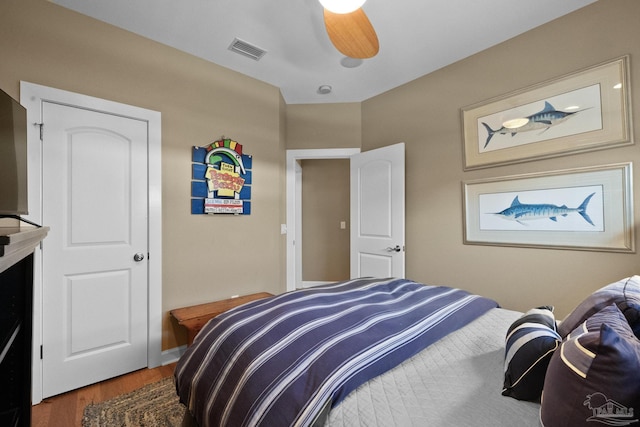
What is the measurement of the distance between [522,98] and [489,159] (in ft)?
1.69

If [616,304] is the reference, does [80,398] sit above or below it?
below

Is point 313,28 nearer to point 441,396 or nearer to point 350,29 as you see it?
point 350,29

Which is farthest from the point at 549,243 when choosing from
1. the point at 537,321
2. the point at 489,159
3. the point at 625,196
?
the point at 537,321

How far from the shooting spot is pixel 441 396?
2.76ft

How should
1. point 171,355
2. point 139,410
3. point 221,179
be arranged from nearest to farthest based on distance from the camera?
point 139,410 → point 171,355 → point 221,179

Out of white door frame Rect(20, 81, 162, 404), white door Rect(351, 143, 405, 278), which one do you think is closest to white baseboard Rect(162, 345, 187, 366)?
white door frame Rect(20, 81, 162, 404)

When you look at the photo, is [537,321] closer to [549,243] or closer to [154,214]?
[549,243]

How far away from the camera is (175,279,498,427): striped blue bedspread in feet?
2.76

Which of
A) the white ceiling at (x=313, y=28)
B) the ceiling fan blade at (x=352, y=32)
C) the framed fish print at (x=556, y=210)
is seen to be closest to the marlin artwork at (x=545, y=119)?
the framed fish print at (x=556, y=210)

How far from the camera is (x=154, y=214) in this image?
2.30m

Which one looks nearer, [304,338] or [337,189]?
[304,338]

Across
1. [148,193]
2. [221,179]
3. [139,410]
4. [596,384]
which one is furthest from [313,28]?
[139,410]

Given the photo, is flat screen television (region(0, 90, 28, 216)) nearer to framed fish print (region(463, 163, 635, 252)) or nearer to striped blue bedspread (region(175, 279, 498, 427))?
striped blue bedspread (region(175, 279, 498, 427))

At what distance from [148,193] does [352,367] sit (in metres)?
2.13
